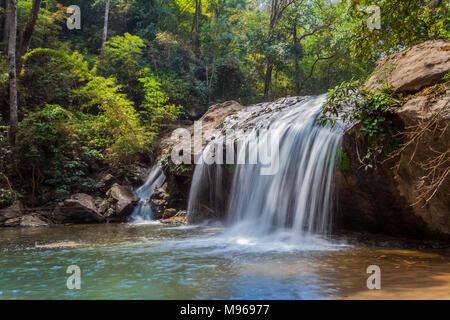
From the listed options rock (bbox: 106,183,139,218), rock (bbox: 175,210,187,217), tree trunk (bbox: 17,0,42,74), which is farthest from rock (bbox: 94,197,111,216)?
tree trunk (bbox: 17,0,42,74)

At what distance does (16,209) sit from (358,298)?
38.5ft

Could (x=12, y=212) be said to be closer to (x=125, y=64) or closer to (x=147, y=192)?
(x=147, y=192)

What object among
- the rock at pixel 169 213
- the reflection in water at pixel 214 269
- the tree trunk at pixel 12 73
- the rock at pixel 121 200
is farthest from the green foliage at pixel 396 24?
the tree trunk at pixel 12 73

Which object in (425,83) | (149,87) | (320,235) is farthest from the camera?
(149,87)

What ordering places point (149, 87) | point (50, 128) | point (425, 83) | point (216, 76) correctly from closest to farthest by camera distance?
1. point (425, 83)
2. point (50, 128)
3. point (149, 87)
4. point (216, 76)

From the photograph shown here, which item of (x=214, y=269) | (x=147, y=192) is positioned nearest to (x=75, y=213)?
(x=147, y=192)

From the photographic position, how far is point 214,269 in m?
4.51

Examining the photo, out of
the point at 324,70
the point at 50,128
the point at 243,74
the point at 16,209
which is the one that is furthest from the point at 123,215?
the point at 324,70

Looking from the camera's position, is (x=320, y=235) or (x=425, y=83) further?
(x=320, y=235)

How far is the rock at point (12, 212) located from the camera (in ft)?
34.4

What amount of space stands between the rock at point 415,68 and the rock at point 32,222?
34.6 feet

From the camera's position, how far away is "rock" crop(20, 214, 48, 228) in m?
10.1
